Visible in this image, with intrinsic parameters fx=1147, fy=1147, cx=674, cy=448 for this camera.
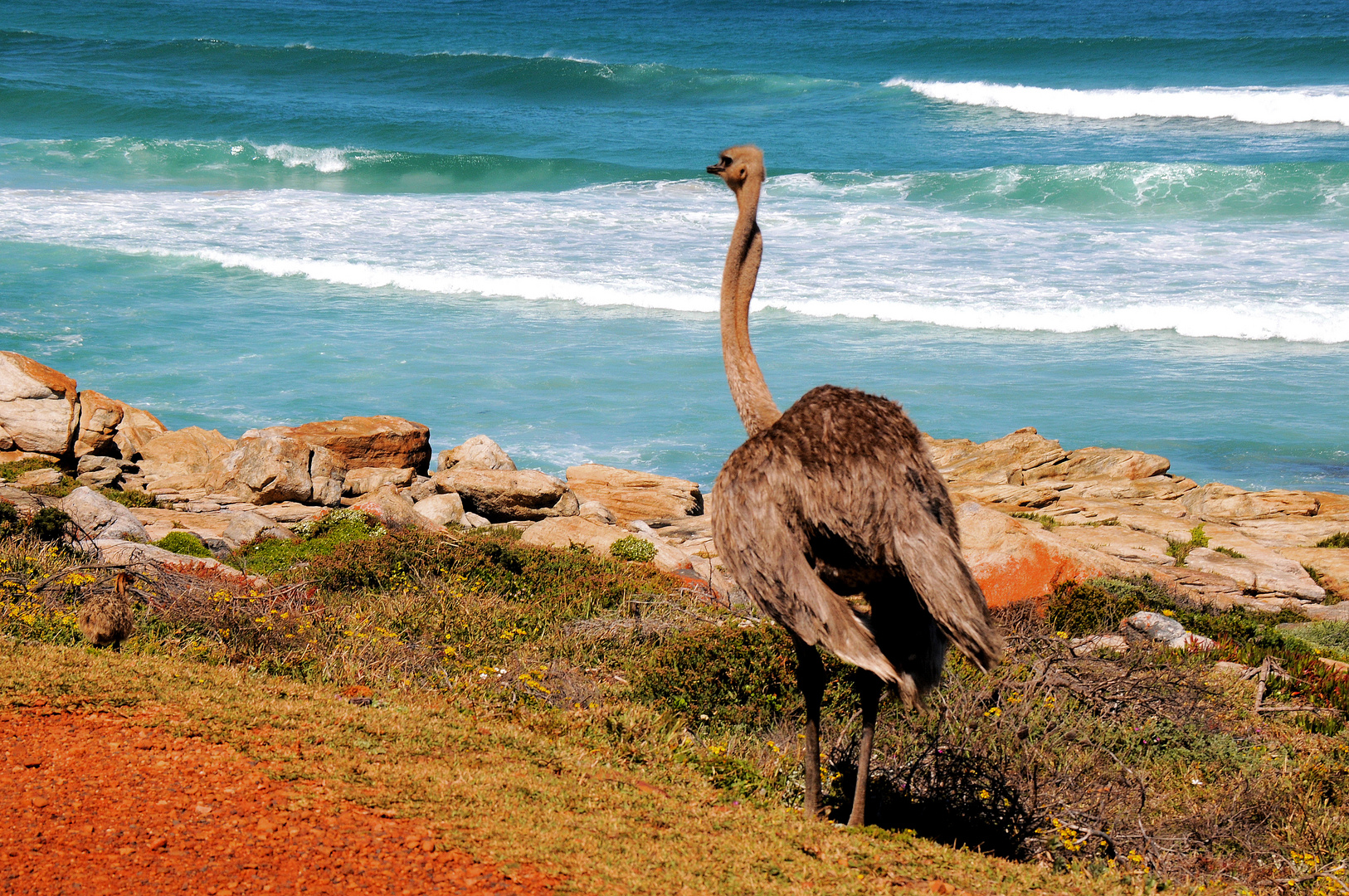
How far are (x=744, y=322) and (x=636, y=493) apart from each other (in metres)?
9.68

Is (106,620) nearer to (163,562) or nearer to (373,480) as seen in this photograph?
(163,562)

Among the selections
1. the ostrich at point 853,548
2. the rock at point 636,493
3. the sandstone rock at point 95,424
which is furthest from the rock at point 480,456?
the ostrich at point 853,548

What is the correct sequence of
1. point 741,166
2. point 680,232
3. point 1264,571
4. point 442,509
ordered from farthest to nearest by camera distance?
point 680,232 < point 442,509 < point 1264,571 < point 741,166

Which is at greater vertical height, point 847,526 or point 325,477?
point 847,526

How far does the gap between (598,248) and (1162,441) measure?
660 inches

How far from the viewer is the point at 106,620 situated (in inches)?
288

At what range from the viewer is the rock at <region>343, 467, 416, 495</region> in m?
16.3

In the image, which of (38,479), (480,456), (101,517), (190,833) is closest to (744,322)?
(190,833)

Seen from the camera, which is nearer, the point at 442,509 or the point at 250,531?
the point at 250,531

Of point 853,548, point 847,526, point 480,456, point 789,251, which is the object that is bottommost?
point 480,456

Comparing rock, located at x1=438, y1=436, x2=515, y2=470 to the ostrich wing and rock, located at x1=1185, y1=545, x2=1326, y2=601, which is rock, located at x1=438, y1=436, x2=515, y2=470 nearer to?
rock, located at x1=1185, y1=545, x2=1326, y2=601

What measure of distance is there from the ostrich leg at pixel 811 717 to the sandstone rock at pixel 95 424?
45.4ft

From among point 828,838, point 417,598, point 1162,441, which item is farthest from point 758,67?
point 828,838

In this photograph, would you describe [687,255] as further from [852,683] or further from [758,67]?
[758,67]
